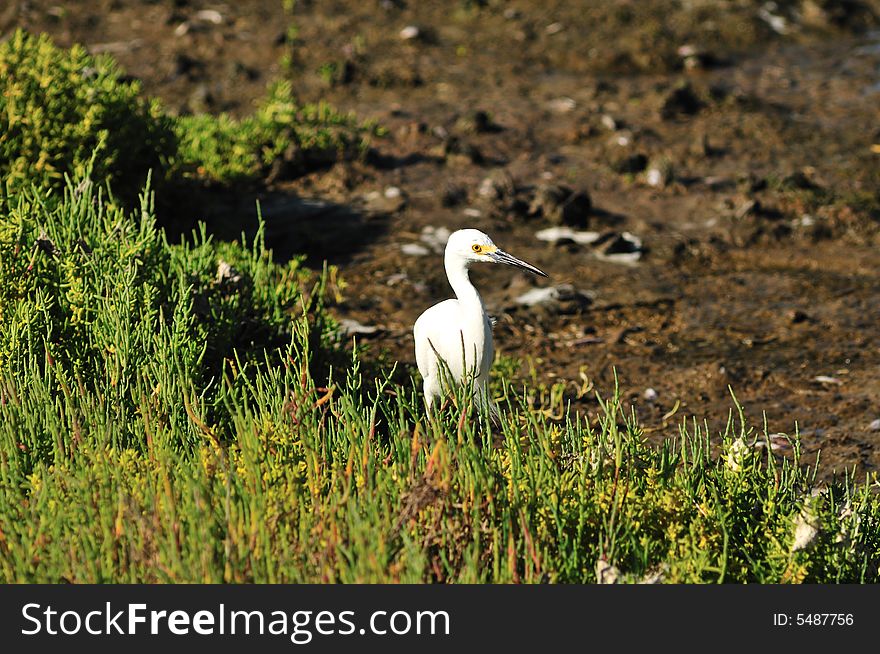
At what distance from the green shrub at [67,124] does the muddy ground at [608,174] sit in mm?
746

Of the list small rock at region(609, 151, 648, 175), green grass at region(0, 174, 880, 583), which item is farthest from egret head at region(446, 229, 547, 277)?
small rock at region(609, 151, 648, 175)

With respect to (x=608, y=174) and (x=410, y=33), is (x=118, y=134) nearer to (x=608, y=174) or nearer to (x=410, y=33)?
(x=608, y=174)

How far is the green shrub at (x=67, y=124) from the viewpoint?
23.5 feet

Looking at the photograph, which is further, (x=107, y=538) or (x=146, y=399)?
(x=146, y=399)

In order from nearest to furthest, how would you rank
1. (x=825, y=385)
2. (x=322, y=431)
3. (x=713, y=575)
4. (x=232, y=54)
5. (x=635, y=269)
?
1. (x=713, y=575)
2. (x=322, y=431)
3. (x=825, y=385)
4. (x=635, y=269)
5. (x=232, y=54)

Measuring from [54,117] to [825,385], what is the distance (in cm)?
482

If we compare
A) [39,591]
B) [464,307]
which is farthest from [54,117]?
[39,591]

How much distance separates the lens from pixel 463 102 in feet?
34.2

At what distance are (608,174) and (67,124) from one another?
402 cm

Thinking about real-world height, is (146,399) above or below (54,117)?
below

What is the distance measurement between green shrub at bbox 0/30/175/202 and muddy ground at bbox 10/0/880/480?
75 centimetres

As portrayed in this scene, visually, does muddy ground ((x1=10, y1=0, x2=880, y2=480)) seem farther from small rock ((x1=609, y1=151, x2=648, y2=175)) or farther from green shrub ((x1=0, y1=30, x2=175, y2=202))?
green shrub ((x1=0, y1=30, x2=175, y2=202))

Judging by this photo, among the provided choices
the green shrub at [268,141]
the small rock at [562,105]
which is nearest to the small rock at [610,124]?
the small rock at [562,105]

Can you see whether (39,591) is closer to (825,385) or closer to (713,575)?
(713,575)
